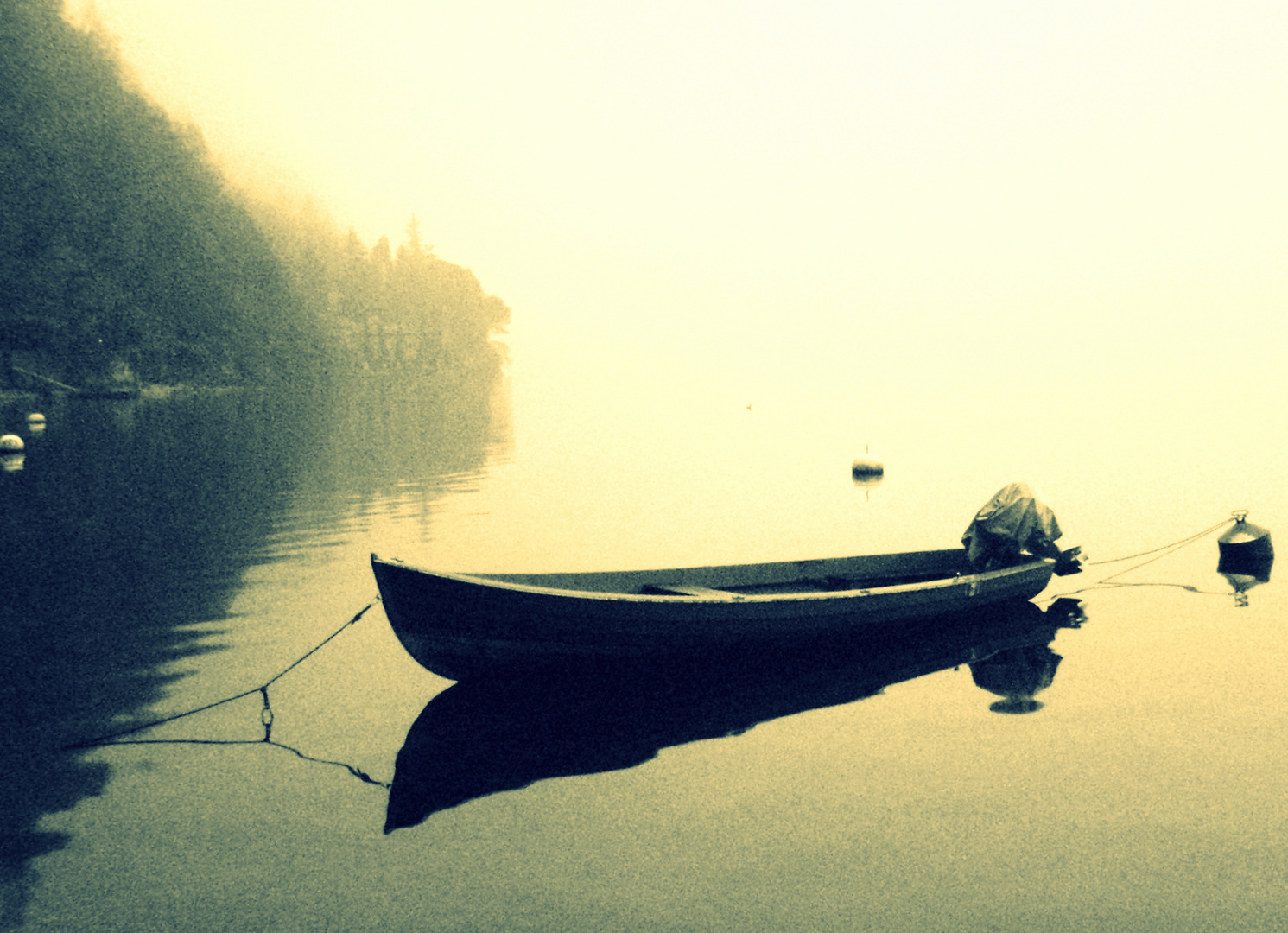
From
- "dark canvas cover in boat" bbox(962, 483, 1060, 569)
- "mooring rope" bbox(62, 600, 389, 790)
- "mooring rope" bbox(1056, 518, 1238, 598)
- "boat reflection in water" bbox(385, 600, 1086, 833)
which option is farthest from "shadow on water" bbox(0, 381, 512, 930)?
"mooring rope" bbox(1056, 518, 1238, 598)

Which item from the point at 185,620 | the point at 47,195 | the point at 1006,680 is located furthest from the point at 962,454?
the point at 47,195

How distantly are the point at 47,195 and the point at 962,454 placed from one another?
80.9 metres

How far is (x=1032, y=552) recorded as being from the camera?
13.8 metres

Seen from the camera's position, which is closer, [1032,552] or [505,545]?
[1032,552]

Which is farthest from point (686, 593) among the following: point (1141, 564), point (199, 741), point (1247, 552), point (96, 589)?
point (1247, 552)

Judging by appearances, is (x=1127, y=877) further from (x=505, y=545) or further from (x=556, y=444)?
(x=556, y=444)

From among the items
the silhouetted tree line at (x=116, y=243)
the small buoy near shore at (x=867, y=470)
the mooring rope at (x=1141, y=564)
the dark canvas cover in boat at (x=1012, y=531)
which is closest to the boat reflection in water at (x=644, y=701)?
the dark canvas cover in boat at (x=1012, y=531)

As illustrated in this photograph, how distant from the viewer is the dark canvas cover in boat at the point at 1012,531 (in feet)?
44.4

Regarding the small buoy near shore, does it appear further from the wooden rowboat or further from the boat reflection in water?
the wooden rowboat

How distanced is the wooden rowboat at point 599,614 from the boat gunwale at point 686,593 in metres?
0.02

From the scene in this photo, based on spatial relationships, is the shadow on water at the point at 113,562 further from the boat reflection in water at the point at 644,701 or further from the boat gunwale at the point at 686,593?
the boat gunwale at the point at 686,593

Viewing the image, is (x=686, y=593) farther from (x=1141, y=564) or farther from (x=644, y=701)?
(x=1141, y=564)

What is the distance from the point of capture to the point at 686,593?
10.8m

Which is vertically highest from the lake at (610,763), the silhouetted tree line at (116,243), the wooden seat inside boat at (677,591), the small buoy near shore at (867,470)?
the silhouetted tree line at (116,243)
